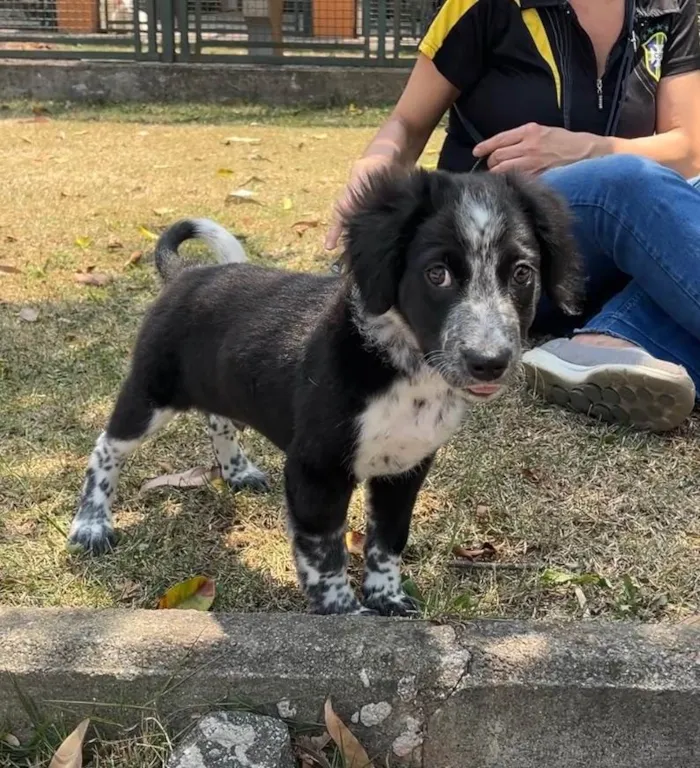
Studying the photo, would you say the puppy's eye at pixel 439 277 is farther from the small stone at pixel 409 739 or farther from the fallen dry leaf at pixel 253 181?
the fallen dry leaf at pixel 253 181

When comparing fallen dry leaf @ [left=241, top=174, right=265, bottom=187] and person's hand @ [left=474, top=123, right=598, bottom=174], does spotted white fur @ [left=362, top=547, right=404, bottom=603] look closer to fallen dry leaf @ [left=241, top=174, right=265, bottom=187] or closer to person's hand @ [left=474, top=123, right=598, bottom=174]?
person's hand @ [left=474, top=123, right=598, bottom=174]

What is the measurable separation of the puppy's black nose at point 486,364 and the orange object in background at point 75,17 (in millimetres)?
10716

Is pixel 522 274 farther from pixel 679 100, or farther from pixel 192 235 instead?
pixel 679 100

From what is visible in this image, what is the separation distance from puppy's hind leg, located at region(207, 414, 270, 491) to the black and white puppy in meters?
0.29

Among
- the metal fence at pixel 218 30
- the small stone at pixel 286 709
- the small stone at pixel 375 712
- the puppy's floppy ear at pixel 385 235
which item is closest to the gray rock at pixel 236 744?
the small stone at pixel 286 709

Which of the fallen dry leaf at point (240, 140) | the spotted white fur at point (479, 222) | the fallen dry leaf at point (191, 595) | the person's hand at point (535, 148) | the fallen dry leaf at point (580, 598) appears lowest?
the fallen dry leaf at point (240, 140)

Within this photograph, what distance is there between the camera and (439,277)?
2.06 m

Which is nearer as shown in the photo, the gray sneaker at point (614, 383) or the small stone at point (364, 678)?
the small stone at point (364, 678)

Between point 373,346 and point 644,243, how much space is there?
154 centimetres

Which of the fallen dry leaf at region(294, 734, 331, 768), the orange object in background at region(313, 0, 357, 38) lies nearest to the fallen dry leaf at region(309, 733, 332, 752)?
the fallen dry leaf at region(294, 734, 331, 768)

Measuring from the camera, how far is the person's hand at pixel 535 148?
3.34 meters

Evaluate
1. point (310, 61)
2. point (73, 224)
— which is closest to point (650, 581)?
point (73, 224)

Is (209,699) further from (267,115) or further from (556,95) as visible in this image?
(267,115)

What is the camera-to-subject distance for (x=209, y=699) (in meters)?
1.93
